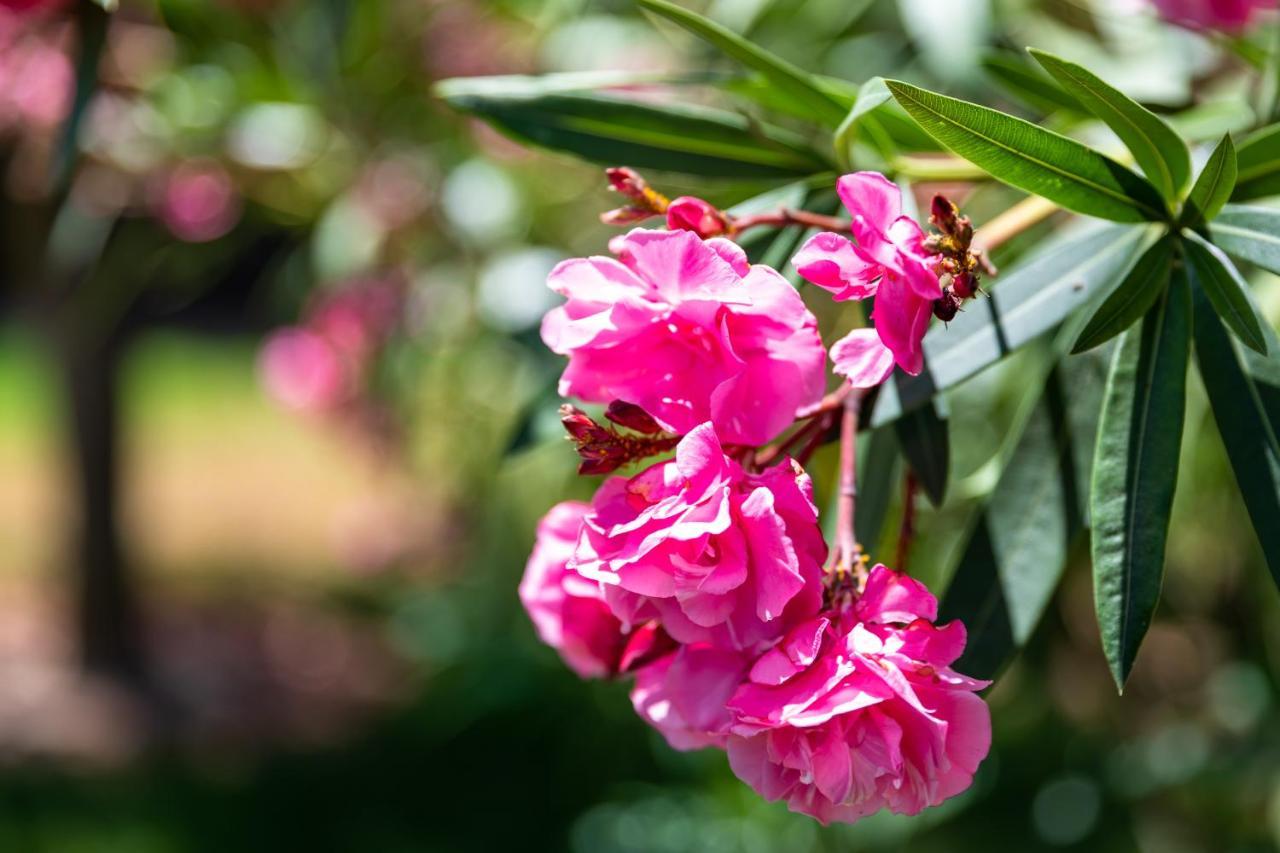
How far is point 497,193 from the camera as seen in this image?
1647 millimetres

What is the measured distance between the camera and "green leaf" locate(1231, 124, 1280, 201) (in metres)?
0.62

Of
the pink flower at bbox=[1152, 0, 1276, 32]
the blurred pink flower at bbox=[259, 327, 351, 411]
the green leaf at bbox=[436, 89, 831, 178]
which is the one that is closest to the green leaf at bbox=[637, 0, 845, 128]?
the green leaf at bbox=[436, 89, 831, 178]

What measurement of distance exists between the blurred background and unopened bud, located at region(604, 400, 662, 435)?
28 centimetres

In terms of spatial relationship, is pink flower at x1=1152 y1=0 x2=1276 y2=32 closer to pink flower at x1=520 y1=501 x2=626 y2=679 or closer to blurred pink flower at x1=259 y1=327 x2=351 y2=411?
pink flower at x1=520 y1=501 x2=626 y2=679

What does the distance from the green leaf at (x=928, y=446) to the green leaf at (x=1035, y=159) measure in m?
0.12

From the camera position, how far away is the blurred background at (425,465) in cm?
Answer: 138

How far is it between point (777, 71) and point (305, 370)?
1610 mm

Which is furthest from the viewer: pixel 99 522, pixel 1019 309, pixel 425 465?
pixel 99 522

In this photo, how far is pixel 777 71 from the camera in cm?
69

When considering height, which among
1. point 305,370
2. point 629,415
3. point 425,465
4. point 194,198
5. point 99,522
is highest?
point 629,415

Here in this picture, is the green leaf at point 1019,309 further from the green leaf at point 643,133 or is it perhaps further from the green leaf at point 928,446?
the green leaf at point 643,133

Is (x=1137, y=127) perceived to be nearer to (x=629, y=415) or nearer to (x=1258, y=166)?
(x=1258, y=166)

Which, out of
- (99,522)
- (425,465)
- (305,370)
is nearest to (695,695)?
(305,370)

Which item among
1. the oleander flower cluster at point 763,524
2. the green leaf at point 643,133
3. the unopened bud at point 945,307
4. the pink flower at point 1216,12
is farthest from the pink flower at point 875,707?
the pink flower at point 1216,12
